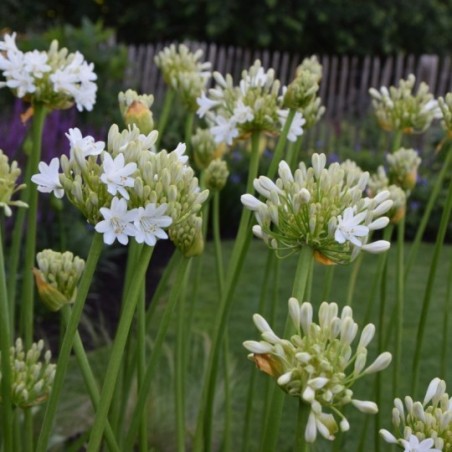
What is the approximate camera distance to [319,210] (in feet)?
3.27

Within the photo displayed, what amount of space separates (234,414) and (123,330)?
105 inches

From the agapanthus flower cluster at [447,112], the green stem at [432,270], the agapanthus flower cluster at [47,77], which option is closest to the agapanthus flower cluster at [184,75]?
the agapanthus flower cluster at [47,77]

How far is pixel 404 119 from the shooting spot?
199 centimetres

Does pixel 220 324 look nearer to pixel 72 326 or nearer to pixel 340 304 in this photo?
pixel 72 326

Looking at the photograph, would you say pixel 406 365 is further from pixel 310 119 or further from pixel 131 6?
pixel 131 6

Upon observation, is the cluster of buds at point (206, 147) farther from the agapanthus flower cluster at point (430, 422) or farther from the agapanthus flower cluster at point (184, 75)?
the agapanthus flower cluster at point (430, 422)

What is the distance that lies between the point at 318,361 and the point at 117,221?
0.29 m

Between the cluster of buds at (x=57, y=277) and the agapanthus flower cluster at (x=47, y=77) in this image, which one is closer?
the cluster of buds at (x=57, y=277)

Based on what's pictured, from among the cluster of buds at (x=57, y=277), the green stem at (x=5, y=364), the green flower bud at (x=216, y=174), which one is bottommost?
the green stem at (x=5, y=364)

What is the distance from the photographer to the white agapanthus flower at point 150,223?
96 cm

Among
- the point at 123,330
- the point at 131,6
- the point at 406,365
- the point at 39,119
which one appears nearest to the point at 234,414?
the point at 406,365

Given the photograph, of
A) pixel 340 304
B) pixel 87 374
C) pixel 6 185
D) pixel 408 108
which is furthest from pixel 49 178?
pixel 340 304

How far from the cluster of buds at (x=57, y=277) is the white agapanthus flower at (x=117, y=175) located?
31cm

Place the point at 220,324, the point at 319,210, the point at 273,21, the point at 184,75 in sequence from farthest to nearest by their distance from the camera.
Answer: the point at 273,21
the point at 184,75
the point at 220,324
the point at 319,210
